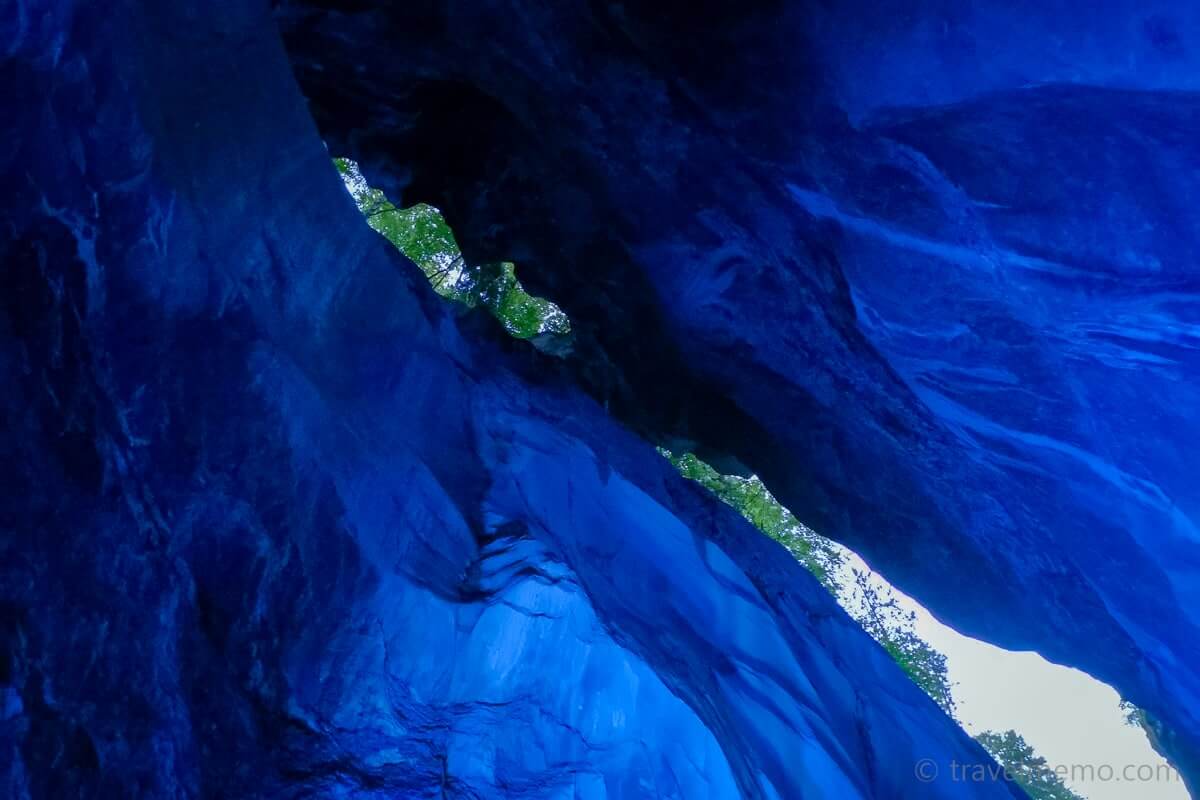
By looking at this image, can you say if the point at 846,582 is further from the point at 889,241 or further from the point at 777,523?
the point at 889,241

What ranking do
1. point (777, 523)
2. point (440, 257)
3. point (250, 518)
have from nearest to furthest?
point (250, 518)
point (440, 257)
point (777, 523)

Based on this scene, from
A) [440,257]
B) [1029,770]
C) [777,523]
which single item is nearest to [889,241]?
[440,257]

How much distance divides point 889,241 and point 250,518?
4.91 meters

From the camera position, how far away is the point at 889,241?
6.40m

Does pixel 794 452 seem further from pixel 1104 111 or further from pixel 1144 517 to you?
pixel 1104 111

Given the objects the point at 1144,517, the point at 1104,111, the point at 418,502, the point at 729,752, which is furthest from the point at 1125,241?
the point at 418,502

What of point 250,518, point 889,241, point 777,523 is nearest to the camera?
point 250,518

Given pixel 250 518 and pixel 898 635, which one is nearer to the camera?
pixel 250 518

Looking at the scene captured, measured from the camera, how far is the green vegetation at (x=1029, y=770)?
51.3 ft

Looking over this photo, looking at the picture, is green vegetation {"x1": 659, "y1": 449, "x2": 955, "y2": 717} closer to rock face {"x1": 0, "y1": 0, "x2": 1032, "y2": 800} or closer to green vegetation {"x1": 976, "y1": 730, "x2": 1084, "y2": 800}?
green vegetation {"x1": 976, "y1": 730, "x2": 1084, "y2": 800}

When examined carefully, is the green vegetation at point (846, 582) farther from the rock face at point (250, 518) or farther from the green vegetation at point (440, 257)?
the rock face at point (250, 518)

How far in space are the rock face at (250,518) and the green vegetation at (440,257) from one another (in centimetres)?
845

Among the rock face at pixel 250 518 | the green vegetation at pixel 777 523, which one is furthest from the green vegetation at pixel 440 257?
the rock face at pixel 250 518

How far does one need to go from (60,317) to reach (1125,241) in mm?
6115
